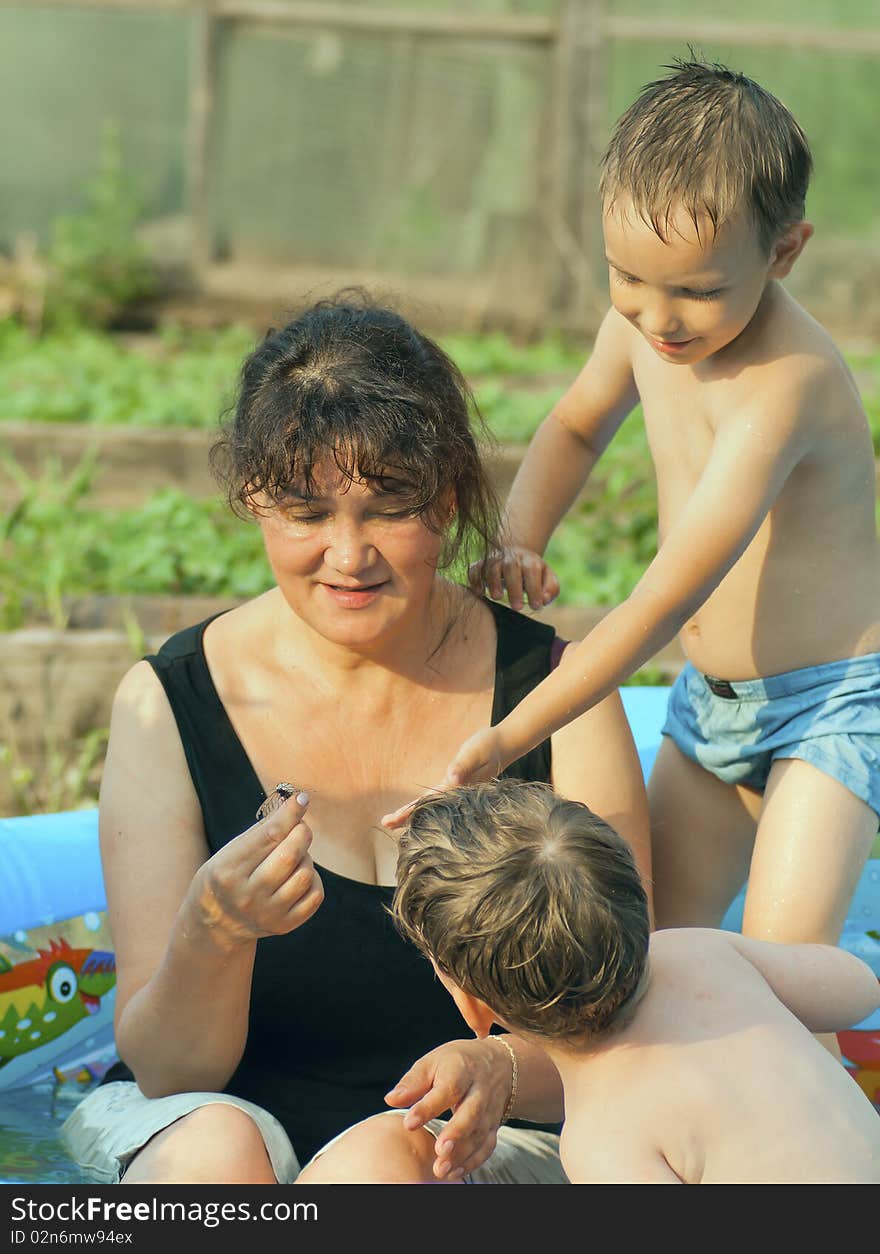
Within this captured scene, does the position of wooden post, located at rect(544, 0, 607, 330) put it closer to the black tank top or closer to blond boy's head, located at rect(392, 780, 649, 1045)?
the black tank top

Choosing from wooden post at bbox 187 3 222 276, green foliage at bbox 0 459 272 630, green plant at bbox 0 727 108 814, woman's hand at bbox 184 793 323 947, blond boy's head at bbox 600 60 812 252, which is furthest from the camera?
wooden post at bbox 187 3 222 276

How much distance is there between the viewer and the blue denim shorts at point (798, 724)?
97.0 inches

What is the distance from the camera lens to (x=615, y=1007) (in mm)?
1917

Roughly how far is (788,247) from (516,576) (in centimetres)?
69

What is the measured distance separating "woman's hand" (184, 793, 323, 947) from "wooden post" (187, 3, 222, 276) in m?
5.69

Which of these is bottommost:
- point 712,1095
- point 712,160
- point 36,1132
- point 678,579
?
point 36,1132

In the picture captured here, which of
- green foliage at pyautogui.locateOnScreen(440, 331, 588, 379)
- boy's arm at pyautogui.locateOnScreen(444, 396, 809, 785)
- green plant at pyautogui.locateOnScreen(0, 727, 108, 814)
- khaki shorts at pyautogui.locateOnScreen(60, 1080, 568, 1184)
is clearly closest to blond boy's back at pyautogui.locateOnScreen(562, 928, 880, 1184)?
khaki shorts at pyautogui.locateOnScreen(60, 1080, 568, 1184)

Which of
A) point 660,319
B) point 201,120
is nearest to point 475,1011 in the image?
point 660,319

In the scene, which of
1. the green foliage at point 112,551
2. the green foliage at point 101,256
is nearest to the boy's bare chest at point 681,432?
the green foliage at point 112,551

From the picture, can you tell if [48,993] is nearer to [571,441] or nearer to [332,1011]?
[332,1011]

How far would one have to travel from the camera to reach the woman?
2.09m

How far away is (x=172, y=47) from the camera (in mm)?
7188

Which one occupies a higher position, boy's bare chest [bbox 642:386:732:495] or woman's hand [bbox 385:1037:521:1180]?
boy's bare chest [bbox 642:386:732:495]

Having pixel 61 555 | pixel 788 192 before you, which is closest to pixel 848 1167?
pixel 788 192
